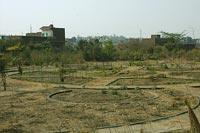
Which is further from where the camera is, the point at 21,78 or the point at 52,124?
the point at 21,78

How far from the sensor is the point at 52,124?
10.2 m

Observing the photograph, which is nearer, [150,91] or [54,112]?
[54,112]

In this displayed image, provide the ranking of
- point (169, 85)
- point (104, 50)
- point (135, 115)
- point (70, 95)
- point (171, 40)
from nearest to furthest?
point (135, 115), point (70, 95), point (169, 85), point (104, 50), point (171, 40)

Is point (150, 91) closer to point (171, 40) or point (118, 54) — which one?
point (118, 54)

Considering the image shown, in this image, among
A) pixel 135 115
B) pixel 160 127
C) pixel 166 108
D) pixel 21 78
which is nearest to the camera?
pixel 160 127

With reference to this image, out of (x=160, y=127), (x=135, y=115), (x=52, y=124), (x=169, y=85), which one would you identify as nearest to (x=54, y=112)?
(x=52, y=124)

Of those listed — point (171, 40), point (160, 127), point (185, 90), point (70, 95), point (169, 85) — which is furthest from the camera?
point (171, 40)

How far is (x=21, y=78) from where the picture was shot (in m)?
24.3

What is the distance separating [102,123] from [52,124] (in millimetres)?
1490

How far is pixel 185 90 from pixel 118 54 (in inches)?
1114

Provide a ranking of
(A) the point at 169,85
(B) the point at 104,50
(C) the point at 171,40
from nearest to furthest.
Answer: (A) the point at 169,85
(B) the point at 104,50
(C) the point at 171,40

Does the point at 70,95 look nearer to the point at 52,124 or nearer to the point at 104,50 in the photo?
the point at 52,124

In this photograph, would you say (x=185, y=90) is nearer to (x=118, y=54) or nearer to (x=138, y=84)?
(x=138, y=84)

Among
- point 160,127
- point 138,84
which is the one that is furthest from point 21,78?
point 160,127
